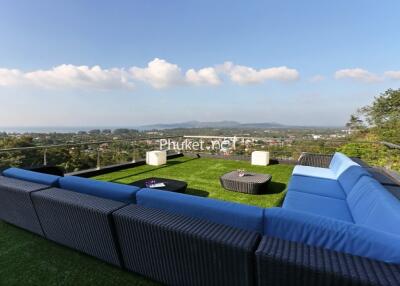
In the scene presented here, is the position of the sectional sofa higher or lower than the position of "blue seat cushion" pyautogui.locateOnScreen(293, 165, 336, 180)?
higher

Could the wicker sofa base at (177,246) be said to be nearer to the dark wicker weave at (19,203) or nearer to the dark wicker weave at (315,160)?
the dark wicker weave at (19,203)

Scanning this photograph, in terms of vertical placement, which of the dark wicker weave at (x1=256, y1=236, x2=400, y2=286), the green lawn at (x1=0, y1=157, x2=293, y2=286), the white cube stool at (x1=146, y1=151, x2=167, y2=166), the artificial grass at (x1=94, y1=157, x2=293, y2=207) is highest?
the dark wicker weave at (x1=256, y1=236, x2=400, y2=286)

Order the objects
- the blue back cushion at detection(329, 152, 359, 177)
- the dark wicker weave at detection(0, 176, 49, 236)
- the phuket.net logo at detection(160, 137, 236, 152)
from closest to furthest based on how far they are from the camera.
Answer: the dark wicker weave at detection(0, 176, 49, 236), the blue back cushion at detection(329, 152, 359, 177), the phuket.net logo at detection(160, 137, 236, 152)

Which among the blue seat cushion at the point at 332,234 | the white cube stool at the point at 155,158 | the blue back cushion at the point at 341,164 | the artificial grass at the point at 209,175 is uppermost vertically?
the blue seat cushion at the point at 332,234

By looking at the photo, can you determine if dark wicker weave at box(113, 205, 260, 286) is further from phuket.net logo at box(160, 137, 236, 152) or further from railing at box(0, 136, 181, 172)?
phuket.net logo at box(160, 137, 236, 152)

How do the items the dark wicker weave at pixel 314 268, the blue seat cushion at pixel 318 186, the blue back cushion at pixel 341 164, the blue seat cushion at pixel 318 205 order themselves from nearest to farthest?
the dark wicker weave at pixel 314 268 < the blue seat cushion at pixel 318 205 < the blue seat cushion at pixel 318 186 < the blue back cushion at pixel 341 164

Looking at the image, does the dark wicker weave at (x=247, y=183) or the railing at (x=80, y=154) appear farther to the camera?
the railing at (x=80, y=154)

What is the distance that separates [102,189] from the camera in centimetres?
211

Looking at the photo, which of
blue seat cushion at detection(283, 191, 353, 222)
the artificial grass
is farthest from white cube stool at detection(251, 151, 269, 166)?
blue seat cushion at detection(283, 191, 353, 222)

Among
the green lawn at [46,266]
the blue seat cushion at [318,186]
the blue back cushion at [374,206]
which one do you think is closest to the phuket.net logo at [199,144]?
the blue seat cushion at [318,186]

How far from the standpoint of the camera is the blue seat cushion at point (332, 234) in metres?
1.07

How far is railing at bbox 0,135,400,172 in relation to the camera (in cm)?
485

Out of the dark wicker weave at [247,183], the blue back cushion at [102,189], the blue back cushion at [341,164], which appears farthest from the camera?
the dark wicker weave at [247,183]

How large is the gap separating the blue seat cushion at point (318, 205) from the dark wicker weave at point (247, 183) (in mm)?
1038
